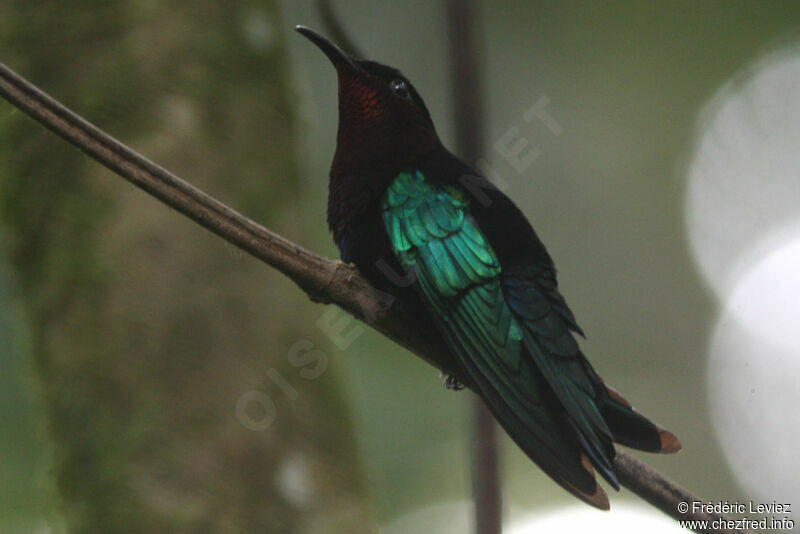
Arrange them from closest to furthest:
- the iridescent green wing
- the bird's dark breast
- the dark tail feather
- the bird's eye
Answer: the iridescent green wing < the dark tail feather < the bird's dark breast < the bird's eye

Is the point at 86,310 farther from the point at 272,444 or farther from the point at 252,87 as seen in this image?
the point at 252,87

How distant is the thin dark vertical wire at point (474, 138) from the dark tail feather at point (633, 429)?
1.57 ft

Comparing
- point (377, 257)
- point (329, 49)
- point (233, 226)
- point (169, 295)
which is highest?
point (329, 49)

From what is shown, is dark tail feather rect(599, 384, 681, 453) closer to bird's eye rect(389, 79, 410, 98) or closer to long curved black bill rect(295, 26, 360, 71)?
bird's eye rect(389, 79, 410, 98)

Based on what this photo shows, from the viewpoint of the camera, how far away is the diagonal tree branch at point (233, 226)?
1.92 m

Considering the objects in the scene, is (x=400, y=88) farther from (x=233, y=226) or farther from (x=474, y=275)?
(x=233, y=226)

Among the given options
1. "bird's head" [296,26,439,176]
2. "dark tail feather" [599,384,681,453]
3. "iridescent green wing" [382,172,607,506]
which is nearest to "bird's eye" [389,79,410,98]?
"bird's head" [296,26,439,176]

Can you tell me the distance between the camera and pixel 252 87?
12.5ft

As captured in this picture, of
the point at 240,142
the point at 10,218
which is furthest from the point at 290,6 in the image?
the point at 10,218

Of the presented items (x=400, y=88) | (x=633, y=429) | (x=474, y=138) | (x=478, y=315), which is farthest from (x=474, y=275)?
(x=400, y=88)

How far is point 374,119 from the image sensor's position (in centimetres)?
323

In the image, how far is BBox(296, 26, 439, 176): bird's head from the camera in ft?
10.2

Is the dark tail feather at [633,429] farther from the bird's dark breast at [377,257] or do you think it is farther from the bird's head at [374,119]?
the bird's head at [374,119]

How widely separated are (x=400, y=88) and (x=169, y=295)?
4.03ft
